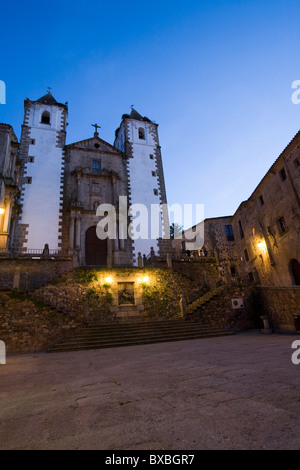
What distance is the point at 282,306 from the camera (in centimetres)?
1304

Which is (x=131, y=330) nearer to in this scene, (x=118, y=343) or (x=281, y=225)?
(x=118, y=343)

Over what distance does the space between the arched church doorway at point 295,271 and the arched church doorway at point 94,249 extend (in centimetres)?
1499

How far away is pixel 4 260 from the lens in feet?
51.0

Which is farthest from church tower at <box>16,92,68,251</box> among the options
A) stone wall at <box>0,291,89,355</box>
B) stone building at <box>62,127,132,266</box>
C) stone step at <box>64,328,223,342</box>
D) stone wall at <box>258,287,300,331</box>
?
stone wall at <box>258,287,300,331</box>

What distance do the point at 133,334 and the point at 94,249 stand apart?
11.1 m

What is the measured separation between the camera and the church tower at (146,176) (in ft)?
74.9

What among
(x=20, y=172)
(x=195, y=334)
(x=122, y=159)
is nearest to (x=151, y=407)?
(x=195, y=334)

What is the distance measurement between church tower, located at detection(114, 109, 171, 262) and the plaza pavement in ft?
57.8

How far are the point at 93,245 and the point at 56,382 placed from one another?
681 inches

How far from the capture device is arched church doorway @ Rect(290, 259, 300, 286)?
15.9 m

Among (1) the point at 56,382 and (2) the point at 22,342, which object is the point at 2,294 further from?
(1) the point at 56,382

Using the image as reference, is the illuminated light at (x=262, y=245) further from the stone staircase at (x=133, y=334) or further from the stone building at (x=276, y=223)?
the stone staircase at (x=133, y=334)

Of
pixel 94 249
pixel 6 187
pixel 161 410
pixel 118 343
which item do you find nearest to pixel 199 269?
pixel 94 249

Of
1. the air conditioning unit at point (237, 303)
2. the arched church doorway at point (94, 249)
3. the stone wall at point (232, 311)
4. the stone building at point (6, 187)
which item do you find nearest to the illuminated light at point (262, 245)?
the stone wall at point (232, 311)
